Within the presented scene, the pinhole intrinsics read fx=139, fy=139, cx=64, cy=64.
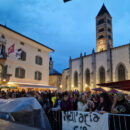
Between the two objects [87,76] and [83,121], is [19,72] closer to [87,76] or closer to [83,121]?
[87,76]

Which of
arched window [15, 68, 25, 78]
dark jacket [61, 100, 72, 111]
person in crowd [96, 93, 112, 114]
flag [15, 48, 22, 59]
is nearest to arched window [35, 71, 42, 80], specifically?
arched window [15, 68, 25, 78]

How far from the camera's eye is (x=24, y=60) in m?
24.3

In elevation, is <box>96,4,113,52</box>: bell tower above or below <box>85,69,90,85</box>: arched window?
above

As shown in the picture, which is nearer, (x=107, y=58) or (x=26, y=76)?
(x=26, y=76)

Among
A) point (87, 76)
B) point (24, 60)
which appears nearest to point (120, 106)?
point (24, 60)

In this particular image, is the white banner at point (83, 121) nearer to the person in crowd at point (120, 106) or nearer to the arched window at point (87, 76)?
the person in crowd at point (120, 106)

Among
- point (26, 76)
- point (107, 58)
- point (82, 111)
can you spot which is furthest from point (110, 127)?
point (107, 58)

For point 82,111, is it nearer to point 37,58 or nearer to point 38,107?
point 38,107

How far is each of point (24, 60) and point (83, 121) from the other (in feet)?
69.2

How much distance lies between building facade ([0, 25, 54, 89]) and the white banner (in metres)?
16.5

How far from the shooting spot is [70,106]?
5445 mm

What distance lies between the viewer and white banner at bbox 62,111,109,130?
443cm

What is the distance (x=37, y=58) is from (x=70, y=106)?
22.4 meters

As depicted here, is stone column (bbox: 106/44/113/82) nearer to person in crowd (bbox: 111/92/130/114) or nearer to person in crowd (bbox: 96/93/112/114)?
person in crowd (bbox: 96/93/112/114)
